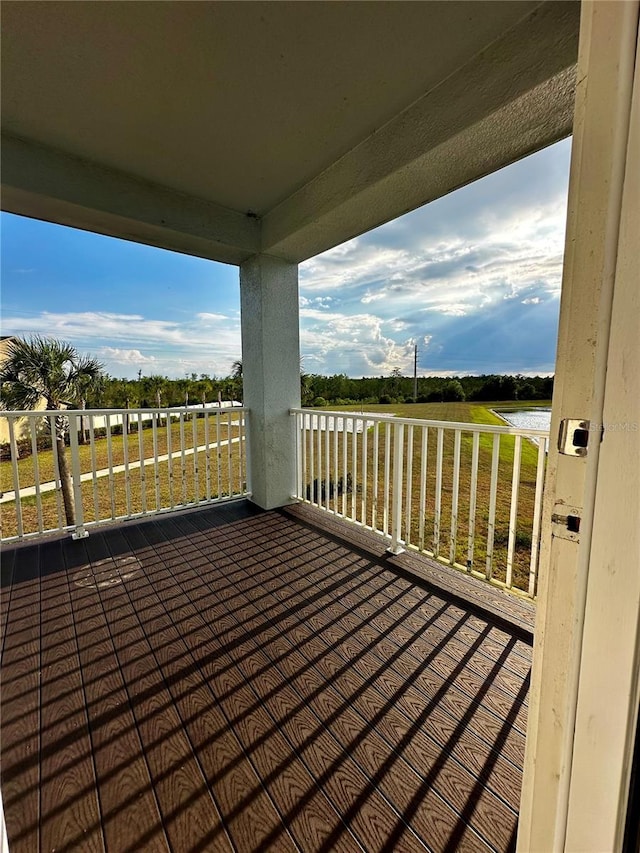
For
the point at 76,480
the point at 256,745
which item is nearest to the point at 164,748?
the point at 256,745

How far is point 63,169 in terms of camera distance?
2.47 metres

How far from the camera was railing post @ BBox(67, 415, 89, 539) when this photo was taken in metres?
2.78

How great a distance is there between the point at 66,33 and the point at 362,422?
2.69 metres

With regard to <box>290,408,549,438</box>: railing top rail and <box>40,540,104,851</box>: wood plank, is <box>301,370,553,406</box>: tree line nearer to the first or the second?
<box>290,408,549,438</box>: railing top rail

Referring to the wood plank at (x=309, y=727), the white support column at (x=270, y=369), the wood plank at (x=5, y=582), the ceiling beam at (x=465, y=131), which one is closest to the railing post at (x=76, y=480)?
the wood plank at (x=5, y=582)

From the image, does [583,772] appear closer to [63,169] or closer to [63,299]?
[63,169]

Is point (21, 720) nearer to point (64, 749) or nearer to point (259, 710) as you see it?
point (64, 749)

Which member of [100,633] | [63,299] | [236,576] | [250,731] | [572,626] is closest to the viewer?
[572,626]

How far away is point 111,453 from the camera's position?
319cm

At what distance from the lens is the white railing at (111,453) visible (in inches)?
110

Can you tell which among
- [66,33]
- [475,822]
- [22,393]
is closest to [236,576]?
[475,822]

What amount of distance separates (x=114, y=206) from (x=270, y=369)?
5.81 ft

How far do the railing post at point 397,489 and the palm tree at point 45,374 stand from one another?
5483mm

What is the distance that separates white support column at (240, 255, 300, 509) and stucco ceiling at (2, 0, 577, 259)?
106cm
